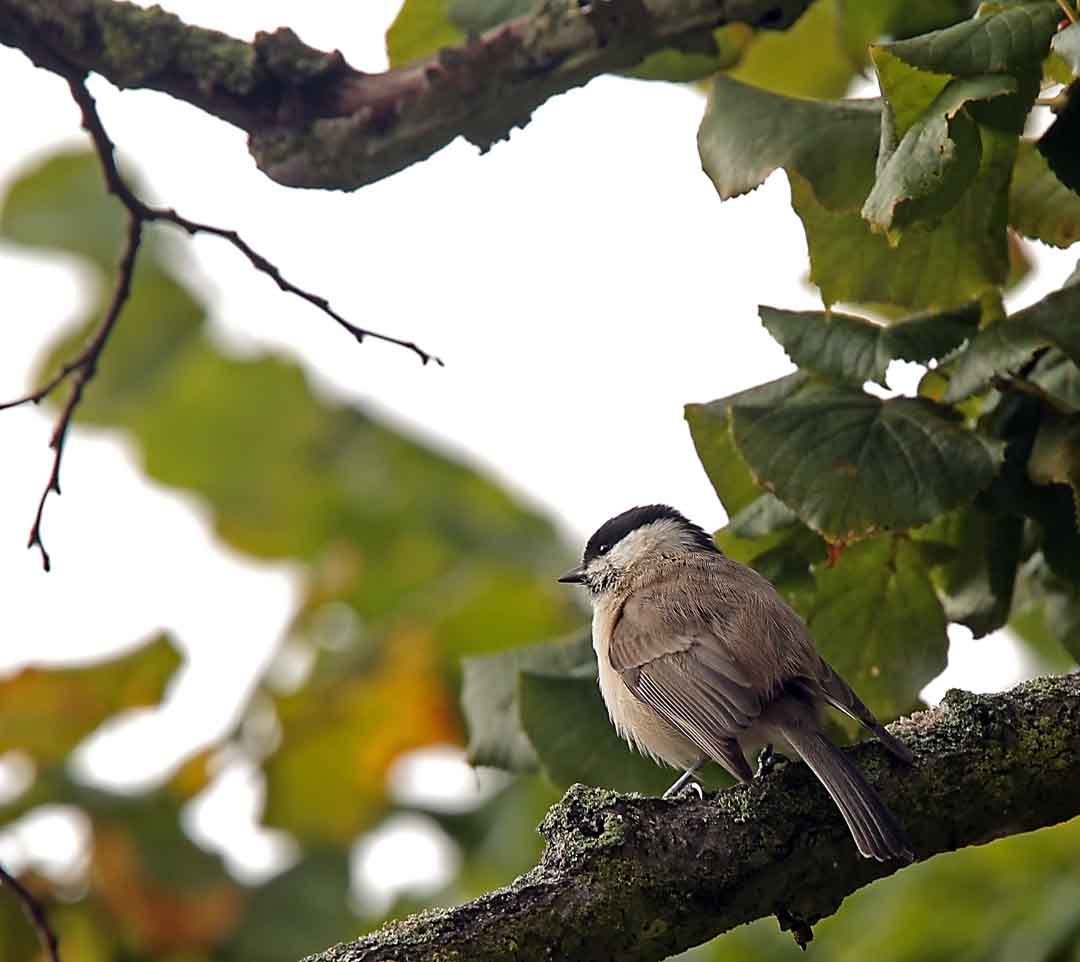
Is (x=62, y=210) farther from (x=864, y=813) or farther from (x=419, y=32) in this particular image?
(x=864, y=813)

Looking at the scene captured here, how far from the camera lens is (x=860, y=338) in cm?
347

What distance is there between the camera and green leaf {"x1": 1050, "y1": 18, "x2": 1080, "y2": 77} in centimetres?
272

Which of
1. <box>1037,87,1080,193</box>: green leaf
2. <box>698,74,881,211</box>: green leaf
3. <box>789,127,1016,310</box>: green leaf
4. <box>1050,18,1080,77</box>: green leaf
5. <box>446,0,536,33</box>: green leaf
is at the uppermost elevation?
<box>446,0,536,33</box>: green leaf

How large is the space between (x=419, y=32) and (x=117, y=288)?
49.1 inches

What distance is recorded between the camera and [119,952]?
5898 millimetres

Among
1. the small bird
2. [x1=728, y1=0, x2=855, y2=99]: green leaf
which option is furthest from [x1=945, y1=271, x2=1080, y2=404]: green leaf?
[x1=728, y1=0, x2=855, y2=99]: green leaf

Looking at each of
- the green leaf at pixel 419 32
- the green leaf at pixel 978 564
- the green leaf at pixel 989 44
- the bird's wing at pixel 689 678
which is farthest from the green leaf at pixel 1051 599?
the green leaf at pixel 419 32

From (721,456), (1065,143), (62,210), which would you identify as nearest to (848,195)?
(1065,143)

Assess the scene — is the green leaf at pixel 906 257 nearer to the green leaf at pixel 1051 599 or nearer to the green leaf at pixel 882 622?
the green leaf at pixel 882 622

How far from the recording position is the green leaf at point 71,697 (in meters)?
5.59

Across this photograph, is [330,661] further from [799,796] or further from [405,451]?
[799,796]

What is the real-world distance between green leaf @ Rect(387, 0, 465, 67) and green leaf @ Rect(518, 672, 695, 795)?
6.01 ft

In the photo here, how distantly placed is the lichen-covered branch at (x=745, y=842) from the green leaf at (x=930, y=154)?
0.98 m

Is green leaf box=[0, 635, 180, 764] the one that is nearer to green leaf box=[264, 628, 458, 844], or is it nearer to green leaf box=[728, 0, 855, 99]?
green leaf box=[264, 628, 458, 844]
